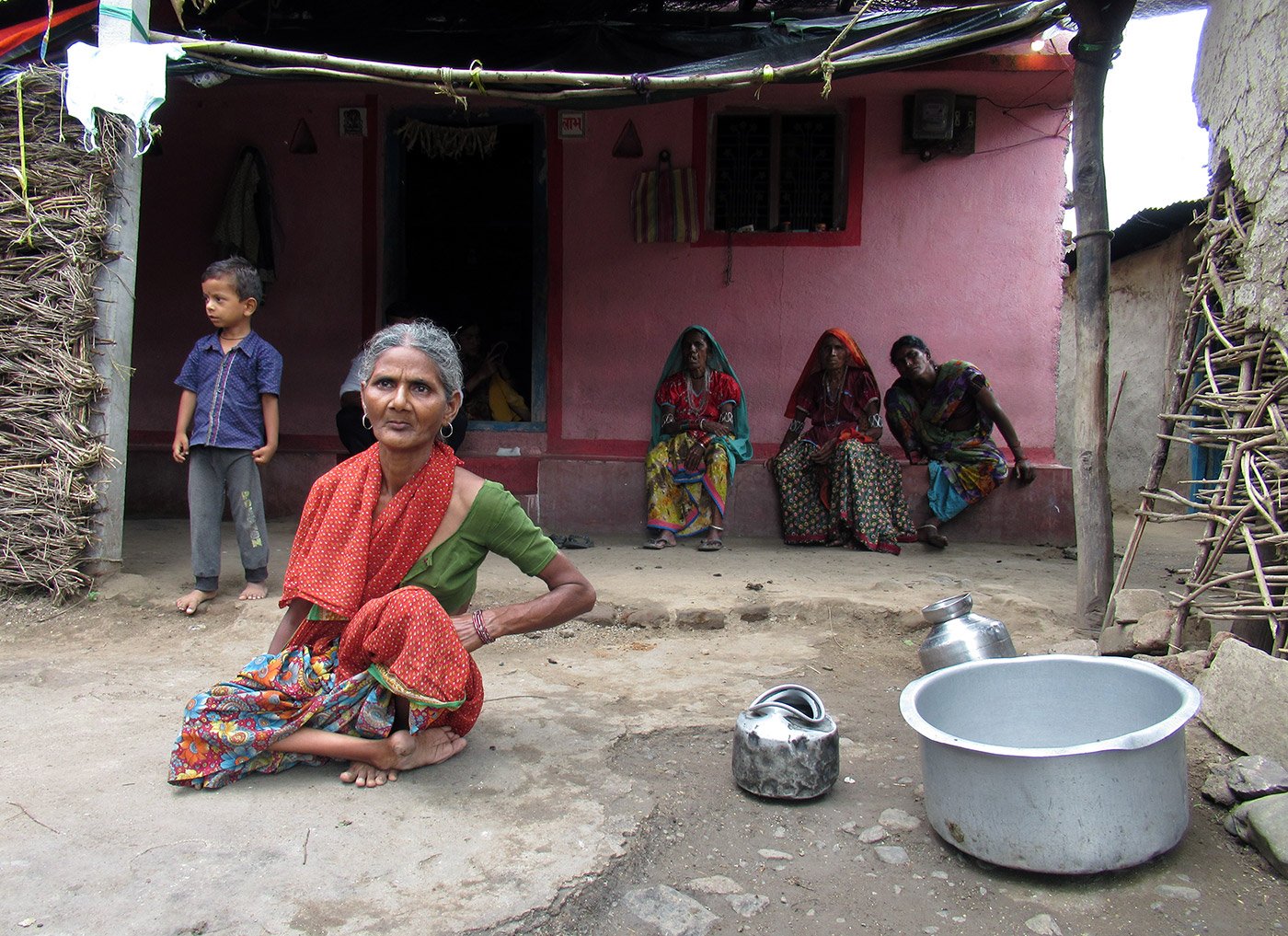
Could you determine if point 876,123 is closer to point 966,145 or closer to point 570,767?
point 966,145

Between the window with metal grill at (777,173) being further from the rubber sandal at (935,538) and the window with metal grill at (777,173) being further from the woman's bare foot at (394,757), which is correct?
the woman's bare foot at (394,757)

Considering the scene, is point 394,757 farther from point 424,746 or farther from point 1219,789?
point 1219,789

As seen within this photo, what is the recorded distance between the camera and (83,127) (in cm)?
431

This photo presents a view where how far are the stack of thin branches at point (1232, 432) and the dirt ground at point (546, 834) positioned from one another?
523mm

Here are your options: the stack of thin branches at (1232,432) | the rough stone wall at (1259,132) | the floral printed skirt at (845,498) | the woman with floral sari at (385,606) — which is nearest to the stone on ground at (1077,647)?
the stack of thin branches at (1232,432)

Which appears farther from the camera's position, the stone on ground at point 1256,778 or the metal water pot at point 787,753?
the metal water pot at point 787,753

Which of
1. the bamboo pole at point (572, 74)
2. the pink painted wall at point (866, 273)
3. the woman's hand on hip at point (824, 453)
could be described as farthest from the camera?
the pink painted wall at point (866, 273)

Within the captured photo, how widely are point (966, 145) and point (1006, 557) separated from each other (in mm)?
2701

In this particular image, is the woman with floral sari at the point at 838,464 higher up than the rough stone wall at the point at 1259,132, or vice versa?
the rough stone wall at the point at 1259,132

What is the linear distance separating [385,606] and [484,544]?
34 cm

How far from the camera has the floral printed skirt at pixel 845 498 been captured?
5852 millimetres

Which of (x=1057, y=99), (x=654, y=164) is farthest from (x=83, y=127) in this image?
(x=1057, y=99)

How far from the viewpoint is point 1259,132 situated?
10.3 ft

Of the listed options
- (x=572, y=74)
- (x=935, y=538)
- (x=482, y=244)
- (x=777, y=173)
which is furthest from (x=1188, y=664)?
(x=482, y=244)
